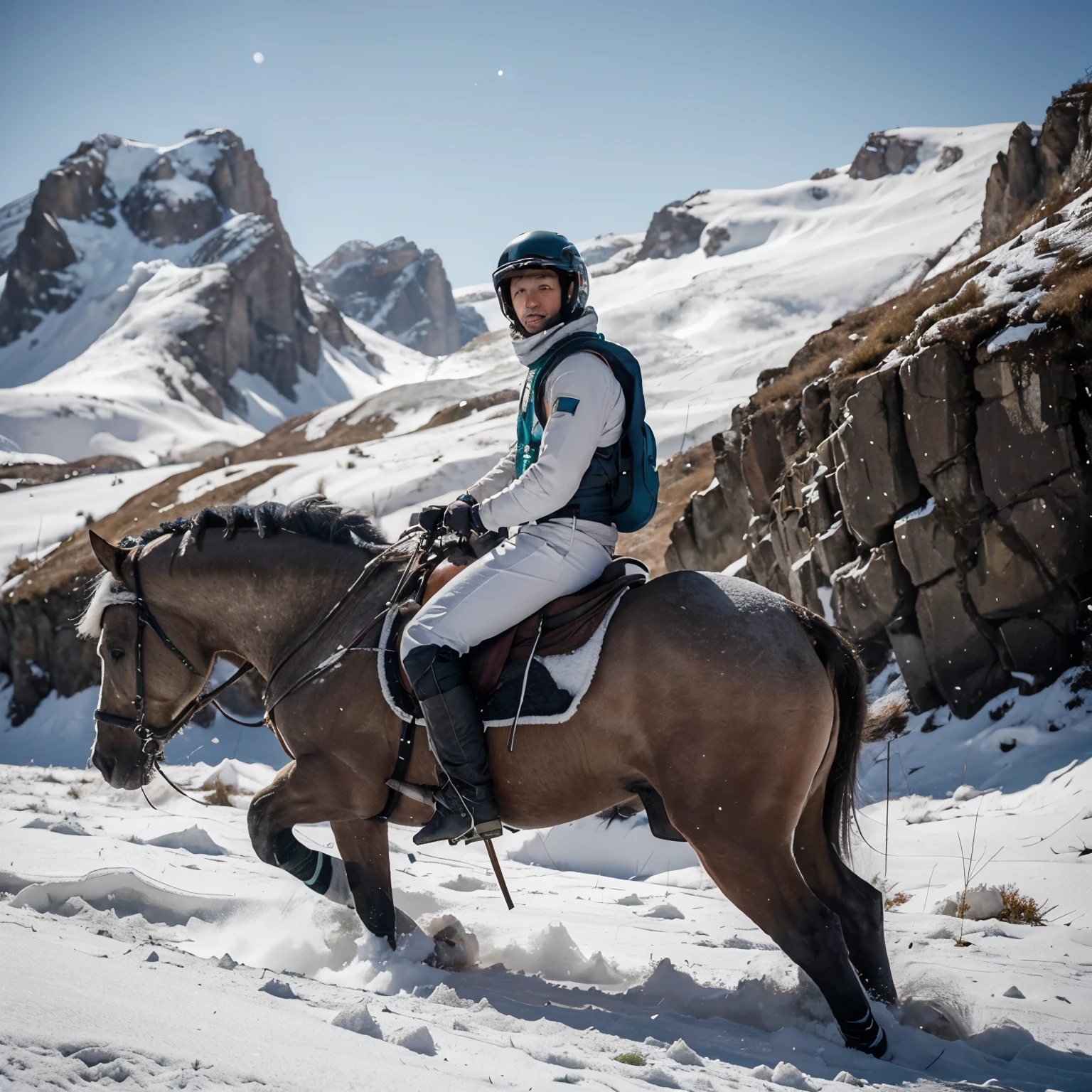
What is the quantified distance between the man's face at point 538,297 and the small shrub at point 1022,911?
184 inches

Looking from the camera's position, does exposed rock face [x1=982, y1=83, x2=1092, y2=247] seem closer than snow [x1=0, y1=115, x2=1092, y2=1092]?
No

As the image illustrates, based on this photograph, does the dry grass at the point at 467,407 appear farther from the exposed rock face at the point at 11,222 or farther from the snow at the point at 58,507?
the exposed rock face at the point at 11,222

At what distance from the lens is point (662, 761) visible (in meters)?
3.90

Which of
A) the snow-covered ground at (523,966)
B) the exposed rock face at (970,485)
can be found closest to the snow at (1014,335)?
the exposed rock face at (970,485)

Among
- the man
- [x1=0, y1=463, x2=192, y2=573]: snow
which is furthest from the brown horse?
[x1=0, y1=463, x2=192, y2=573]: snow

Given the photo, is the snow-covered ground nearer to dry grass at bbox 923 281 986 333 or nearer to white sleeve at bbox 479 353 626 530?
white sleeve at bbox 479 353 626 530

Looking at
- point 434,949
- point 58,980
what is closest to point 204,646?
point 434,949

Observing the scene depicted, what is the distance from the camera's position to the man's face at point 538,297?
14.5 feet

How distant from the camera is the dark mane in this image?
5.12 metres

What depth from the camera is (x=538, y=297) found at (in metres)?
4.41

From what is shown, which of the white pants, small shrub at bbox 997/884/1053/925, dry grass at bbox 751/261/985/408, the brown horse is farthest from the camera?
dry grass at bbox 751/261/985/408

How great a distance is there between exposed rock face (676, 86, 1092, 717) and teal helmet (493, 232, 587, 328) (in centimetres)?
703

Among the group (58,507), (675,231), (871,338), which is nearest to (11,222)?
(675,231)

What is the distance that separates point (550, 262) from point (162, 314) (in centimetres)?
12294
